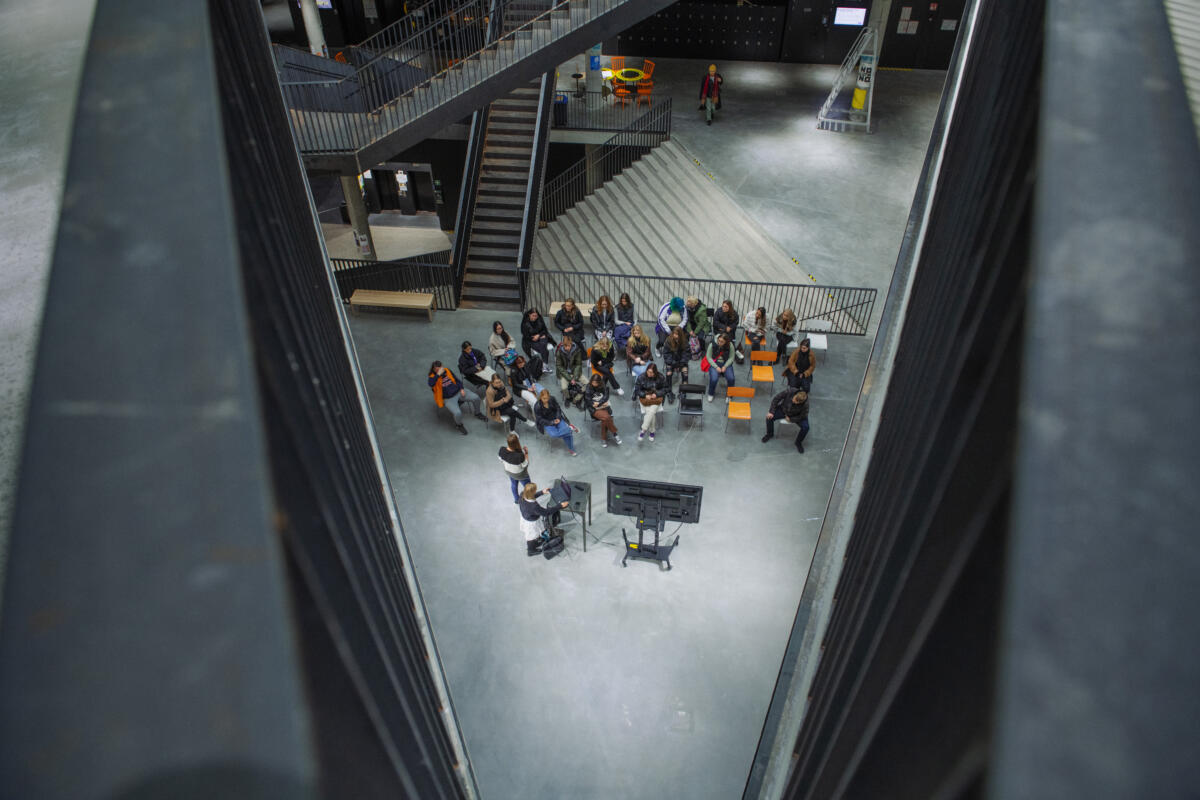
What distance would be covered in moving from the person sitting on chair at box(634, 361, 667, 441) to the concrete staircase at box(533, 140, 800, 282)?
5.41m

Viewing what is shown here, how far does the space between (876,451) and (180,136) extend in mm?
4219

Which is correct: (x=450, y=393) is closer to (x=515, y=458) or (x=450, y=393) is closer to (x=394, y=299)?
(x=515, y=458)

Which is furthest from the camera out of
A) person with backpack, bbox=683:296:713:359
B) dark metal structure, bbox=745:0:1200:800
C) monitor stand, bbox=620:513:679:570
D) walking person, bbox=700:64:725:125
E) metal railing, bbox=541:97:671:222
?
walking person, bbox=700:64:725:125

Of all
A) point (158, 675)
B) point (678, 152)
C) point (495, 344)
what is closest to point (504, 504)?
point (495, 344)

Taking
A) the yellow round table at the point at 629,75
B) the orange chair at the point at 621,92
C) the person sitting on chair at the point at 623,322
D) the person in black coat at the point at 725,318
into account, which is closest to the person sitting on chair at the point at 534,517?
the person sitting on chair at the point at 623,322

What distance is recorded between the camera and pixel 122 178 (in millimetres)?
1357

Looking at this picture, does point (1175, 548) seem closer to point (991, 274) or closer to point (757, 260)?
point (991, 274)

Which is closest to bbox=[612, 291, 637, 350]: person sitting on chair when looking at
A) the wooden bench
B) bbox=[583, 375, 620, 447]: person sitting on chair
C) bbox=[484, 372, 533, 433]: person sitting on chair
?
bbox=[583, 375, 620, 447]: person sitting on chair

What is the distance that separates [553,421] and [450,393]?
173 cm

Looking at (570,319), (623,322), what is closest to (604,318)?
(623,322)

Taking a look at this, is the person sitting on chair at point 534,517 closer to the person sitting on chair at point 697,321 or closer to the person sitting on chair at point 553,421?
the person sitting on chair at point 553,421

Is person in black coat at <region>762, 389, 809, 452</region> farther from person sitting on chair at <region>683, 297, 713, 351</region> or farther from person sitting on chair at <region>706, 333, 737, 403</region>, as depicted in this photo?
person sitting on chair at <region>683, 297, 713, 351</region>

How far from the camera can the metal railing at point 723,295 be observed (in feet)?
48.3

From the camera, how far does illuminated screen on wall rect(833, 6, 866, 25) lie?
24.3m
